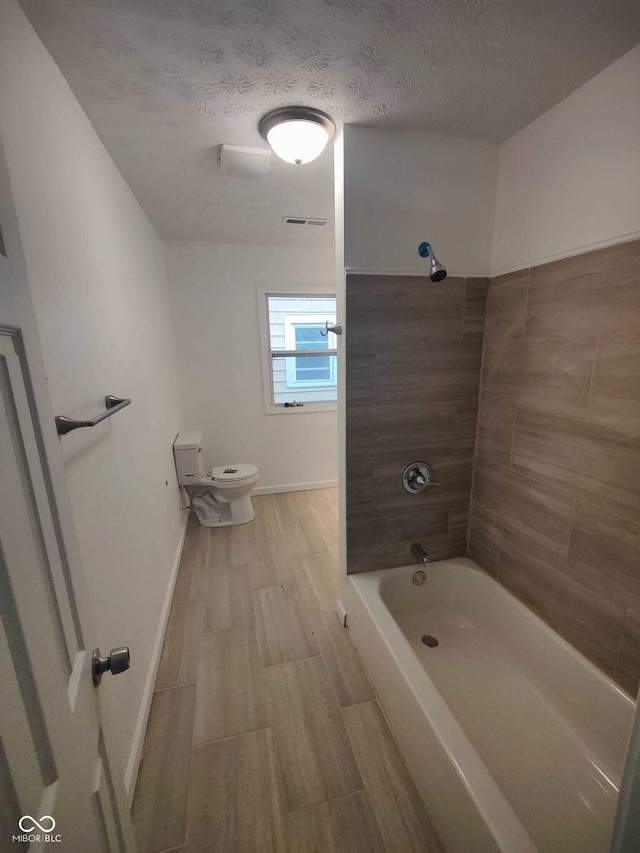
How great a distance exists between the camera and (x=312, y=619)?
195cm

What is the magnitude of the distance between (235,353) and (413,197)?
84.2 inches

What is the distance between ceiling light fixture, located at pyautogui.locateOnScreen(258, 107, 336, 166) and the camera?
131 centimetres

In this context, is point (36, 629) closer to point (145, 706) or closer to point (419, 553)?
point (145, 706)

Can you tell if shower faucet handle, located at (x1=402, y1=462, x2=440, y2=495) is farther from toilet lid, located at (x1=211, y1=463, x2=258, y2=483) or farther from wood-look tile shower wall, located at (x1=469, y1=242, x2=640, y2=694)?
toilet lid, located at (x1=211, y1=463, x2=258, y2=483)

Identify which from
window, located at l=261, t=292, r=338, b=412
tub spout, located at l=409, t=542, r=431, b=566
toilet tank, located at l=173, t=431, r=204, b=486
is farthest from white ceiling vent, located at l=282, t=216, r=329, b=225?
tub spout, located at l=409, t=542, r=431, b=566

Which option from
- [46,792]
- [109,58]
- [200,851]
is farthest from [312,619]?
[109,58]

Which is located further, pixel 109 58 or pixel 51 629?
pixel 109 58

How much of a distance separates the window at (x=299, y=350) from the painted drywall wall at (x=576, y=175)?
201cm

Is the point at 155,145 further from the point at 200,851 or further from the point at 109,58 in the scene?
the point at 200,851

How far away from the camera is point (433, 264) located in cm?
141

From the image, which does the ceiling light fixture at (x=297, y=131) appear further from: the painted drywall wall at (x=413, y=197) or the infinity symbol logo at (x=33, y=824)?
the infinity symbol logo at (x=33, y=824)

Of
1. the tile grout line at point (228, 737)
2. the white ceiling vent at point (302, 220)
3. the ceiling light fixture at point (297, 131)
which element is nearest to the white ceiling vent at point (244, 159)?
the ceiling light fixture at point (297, 131)

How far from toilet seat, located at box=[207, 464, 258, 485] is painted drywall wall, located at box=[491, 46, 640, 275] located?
2.32m

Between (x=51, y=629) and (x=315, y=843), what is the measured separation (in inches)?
45.7
